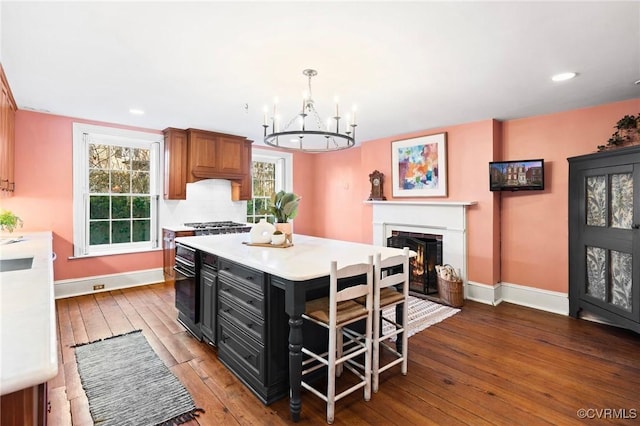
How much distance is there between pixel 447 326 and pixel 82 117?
209 inches

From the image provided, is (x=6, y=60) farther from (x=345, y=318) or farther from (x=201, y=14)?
(x=345, y=318)

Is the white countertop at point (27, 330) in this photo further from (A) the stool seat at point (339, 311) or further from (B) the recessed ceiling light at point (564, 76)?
(B) the recessed ceiling light at point (564, 76)

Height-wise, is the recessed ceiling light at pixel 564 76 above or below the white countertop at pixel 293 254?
above

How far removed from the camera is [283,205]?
283 cm

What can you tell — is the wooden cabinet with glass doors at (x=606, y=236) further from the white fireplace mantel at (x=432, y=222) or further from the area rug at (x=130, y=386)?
the area rug at (x=130, y=386)

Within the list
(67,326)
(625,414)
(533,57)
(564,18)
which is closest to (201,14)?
(564,18)

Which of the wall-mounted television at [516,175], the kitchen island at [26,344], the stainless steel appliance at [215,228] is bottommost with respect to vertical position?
the kitchen island at [26,344]

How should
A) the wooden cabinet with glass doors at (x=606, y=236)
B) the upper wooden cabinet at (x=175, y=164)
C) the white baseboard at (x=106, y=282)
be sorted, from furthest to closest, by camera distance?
the upper wooden cabinet at (x=175, y=164)
the white baseboard at (x=106, y=282)
the wooden cabinet with glass doors at (x=606, y=236)

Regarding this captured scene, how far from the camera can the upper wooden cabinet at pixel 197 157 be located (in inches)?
192

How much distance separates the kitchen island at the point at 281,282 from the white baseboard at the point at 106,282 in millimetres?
2618

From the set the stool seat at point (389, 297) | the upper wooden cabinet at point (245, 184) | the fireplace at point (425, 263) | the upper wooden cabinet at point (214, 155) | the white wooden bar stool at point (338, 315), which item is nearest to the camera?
the white wooden bar stool at point (338, 315)

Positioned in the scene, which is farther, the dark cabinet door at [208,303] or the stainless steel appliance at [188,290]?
the stainless steel appliance at [188,290]

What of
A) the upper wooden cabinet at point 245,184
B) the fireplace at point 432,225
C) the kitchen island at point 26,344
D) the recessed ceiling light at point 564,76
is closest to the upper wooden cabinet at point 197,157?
the upper wooden cabinet at point 245,184

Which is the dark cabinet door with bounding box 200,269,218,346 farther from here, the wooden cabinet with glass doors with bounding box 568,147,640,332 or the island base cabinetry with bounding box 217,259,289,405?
the wooden cabinet with glass doors with bounding box 568,147,640,332
